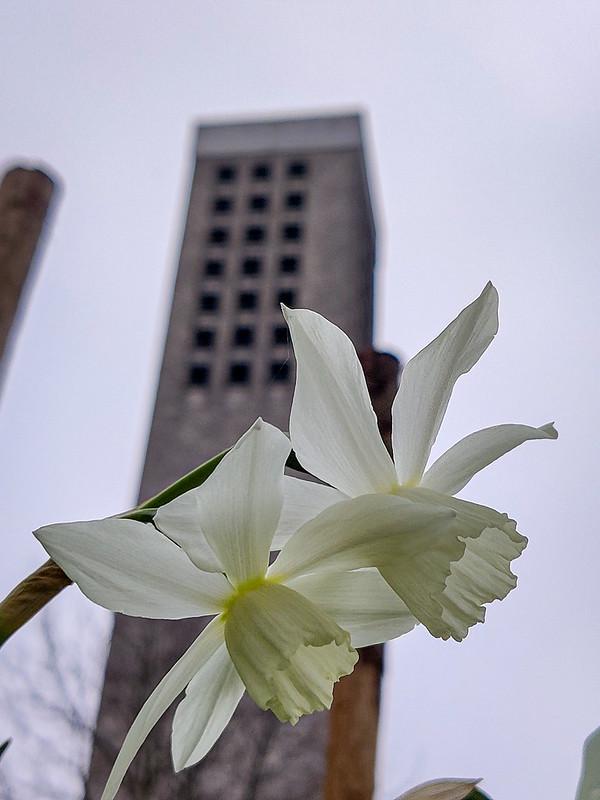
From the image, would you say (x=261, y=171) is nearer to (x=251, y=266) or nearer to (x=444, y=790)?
(x=251, y=266)

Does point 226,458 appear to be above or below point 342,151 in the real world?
below

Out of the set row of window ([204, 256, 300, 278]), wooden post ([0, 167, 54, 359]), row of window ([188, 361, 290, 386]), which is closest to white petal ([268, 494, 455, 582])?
wooden post ([0, 167, 54, 359])

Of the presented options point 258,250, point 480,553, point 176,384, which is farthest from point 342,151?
point 480,553

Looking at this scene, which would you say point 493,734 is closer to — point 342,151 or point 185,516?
point 185,516

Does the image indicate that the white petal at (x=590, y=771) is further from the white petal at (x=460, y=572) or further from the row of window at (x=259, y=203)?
the row of window at (x=259, y=203)

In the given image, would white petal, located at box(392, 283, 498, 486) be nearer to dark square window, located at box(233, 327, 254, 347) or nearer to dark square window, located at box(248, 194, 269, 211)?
dark square window, located at box(233, 327, 254, 347)

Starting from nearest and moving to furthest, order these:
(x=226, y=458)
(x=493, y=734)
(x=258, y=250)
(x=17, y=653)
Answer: (x=226, y=458) → (x=493, y=734) → (x=17, y=653) → (x=258, y=250)
